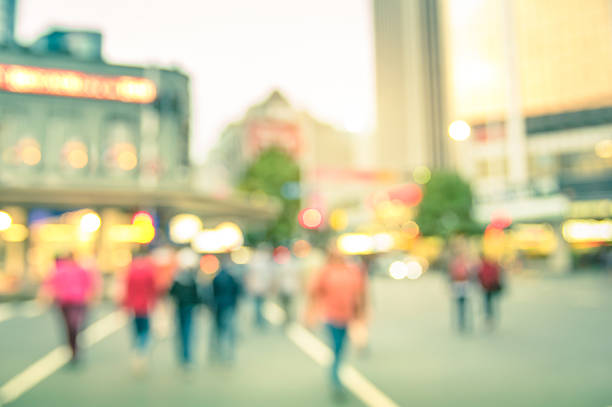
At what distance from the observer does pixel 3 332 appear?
11695 millimetres

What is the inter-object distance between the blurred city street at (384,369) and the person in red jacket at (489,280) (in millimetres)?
538

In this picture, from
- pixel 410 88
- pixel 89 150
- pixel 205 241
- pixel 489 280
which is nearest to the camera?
pixel 489 280

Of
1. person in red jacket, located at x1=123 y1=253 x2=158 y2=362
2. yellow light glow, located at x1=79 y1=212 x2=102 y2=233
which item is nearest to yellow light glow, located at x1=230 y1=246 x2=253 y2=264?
person in red jacket, located at x1=123 y1=253 x2=158 y2=362

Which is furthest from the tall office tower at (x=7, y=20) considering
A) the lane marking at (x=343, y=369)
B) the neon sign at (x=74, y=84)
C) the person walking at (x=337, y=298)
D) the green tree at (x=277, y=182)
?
the person walking at (x=337, y=298)

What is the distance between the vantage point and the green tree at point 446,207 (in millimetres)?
41438

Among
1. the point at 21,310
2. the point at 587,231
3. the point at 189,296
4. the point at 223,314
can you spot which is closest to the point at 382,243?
the point at 587,231

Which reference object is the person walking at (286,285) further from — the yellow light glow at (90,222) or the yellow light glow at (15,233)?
the yellow light glow at (15,233)

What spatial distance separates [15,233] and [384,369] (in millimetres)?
25166

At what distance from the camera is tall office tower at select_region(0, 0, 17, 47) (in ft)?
99.4

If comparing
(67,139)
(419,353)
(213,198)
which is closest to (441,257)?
(213,198)

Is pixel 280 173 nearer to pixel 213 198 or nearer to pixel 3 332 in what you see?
pixel 213 198

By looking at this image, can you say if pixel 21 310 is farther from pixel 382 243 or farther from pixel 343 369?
pixel 382 243

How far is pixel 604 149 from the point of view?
43125 mm

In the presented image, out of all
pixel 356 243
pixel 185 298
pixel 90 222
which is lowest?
pixel 356 243
